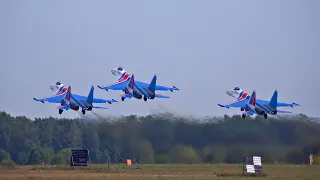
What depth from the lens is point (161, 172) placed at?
82375 millimetres

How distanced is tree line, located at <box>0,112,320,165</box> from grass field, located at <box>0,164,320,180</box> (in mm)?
1205

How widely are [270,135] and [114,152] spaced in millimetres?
15568

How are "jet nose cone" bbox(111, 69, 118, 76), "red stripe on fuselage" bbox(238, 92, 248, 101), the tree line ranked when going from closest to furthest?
the tree line, "red stripe on fuselage" bbox(238, 92, 248, 101), "jet nose cone" bbox(111, 69, 118, 76)

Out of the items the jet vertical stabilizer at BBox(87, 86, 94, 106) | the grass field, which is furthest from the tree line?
the jet vertical stabilizer at BBox(87, 86, 94, 106)

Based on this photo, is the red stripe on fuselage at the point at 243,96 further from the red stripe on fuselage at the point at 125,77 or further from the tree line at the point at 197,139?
the tree line at the point at 197,139

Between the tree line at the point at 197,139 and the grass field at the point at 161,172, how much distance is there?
1.20 m

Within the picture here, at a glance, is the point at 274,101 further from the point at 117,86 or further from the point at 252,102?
the point at 117,86

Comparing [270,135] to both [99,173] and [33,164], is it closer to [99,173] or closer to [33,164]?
[99,173]

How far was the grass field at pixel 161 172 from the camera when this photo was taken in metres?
75.2

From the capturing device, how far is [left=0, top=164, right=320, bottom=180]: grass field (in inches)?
2963

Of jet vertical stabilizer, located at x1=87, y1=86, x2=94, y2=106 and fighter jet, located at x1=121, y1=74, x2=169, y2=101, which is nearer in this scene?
jet vertical stabilizer, located at x1=87, y1=86, x2=94, y2=106

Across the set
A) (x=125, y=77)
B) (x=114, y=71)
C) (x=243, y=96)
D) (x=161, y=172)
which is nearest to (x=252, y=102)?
(x=243, y=96)

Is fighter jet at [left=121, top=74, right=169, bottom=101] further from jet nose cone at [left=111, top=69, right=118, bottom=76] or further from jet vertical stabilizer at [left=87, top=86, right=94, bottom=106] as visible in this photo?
jet nose cone at [left=111, top=69, right=118, bottom=76]

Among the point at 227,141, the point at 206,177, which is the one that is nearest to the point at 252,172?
the point at 206,177
